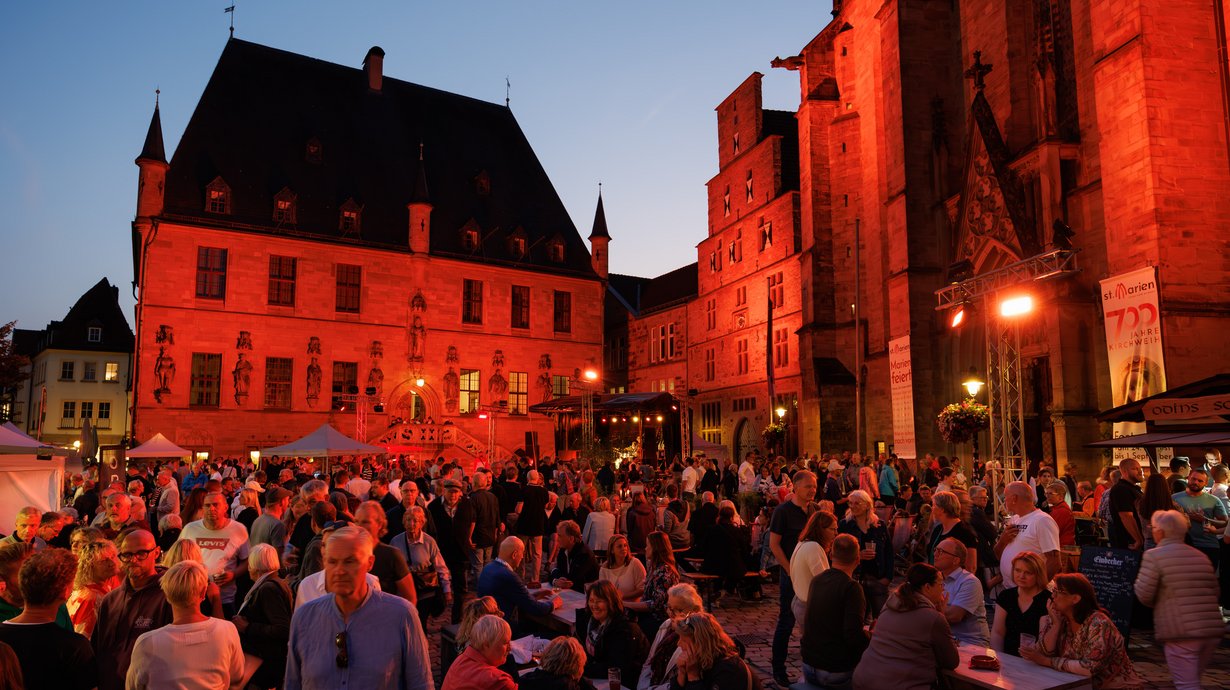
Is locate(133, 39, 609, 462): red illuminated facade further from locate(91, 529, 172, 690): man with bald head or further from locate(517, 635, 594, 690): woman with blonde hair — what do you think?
locate(517, 635, 594, 690): woman with blonde hair

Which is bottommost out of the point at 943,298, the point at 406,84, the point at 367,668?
the point at 367,668

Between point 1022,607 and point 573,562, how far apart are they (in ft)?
13.5

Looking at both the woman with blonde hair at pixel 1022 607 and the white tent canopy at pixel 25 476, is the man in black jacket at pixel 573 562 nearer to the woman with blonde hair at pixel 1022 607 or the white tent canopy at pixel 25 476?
the woman with blonde hair at pixel 1022 607

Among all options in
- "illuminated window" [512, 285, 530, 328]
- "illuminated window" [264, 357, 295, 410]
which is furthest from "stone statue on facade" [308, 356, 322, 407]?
"illuminated window" [512, 285, 530, 328]

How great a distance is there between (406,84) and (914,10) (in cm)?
2590

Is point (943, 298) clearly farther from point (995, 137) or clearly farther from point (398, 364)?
point (398, 364)

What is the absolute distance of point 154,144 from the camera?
29875 millimetres

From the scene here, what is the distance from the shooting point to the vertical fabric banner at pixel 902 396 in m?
21.4

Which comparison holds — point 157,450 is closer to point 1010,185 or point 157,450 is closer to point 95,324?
point 1010,185

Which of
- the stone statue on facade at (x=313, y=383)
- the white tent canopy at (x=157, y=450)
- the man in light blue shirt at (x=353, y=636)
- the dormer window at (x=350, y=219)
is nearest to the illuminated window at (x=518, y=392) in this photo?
the stone statue on facade at (x=313, y=383)

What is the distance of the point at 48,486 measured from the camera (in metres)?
11.8

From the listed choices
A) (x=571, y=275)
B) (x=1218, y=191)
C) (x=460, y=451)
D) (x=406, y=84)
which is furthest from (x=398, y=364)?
(x=1218, y=191)

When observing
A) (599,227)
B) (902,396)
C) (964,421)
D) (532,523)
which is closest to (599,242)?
(599,227)

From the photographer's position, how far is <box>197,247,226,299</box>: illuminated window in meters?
30.6
